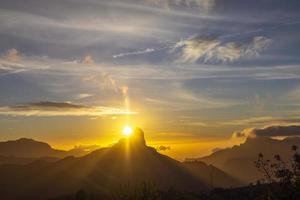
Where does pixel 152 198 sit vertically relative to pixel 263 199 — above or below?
above

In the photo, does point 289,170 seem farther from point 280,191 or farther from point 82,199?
point 82,199

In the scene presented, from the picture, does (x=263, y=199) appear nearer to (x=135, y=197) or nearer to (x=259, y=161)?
(x=259, y=161)

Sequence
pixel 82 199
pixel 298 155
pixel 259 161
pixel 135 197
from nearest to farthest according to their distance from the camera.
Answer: pixel 298 155, pixel 259 161, pixel 135 197, pixel 82 199

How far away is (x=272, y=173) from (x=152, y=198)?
57598 millimetres

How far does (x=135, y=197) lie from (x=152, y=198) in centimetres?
571

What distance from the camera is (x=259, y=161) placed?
105 ft

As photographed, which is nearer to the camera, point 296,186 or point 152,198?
point 296,186

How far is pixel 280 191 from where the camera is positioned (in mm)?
31703

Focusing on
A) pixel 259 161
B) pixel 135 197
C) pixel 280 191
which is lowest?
pixel 280 191

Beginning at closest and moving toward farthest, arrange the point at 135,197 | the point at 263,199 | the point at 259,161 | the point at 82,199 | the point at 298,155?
1. the point at 298,155
2. the point at 259,161
3. the point at 263,199
4. the point at 135,197
5. the point at 82,199

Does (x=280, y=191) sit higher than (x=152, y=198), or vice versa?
(x=152, y=198)

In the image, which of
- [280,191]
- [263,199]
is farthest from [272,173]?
[263,199]

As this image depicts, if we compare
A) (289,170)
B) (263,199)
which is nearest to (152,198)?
(263,199)

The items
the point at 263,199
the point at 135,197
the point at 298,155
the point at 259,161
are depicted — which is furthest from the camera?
the point at 135,197
